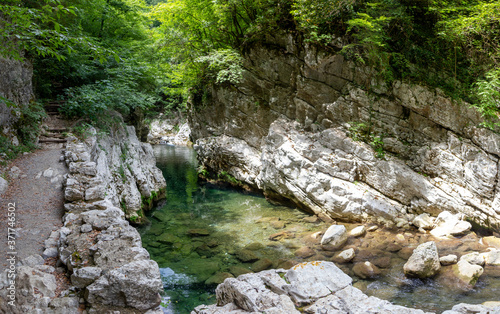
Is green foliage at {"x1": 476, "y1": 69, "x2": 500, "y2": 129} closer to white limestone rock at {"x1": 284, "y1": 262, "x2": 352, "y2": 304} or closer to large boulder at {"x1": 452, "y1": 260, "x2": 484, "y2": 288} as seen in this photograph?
large boulder at {"x1": 452, "y1": 260, "x2": 484, "y2": 288}

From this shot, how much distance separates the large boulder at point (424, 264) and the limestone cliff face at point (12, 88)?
1356 centimetres

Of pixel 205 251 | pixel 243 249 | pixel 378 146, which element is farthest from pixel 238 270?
pixel 378 146

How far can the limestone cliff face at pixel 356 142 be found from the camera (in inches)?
418

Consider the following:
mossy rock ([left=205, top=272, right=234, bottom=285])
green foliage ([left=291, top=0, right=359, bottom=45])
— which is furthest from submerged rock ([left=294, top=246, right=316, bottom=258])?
green foliage ([left=291, top=0, right=359, bottom=45])

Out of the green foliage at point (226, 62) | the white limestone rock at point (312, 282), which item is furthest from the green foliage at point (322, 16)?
the white limestone rock at point (312, 282)

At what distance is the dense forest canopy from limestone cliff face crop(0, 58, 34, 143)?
85 centimetres

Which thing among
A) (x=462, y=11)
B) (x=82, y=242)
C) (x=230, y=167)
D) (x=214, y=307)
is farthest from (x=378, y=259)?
(x=230, y=167)

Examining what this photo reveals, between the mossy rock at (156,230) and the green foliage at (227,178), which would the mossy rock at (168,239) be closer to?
the mossy rock at (156,230)

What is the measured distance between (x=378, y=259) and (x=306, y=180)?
5.28 meters

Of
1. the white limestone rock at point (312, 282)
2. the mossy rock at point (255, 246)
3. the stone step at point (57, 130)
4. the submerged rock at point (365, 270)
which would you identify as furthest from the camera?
the stone step at point (57, 130)

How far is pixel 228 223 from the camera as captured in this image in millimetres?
12977

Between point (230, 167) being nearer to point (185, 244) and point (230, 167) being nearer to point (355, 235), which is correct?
point (185, 244)

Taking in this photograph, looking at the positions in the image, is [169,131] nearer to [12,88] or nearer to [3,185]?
[12,88]

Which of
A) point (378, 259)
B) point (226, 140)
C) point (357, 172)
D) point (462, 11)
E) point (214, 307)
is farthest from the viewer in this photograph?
point (226, 140)
